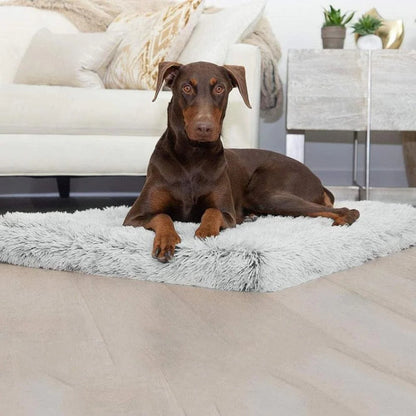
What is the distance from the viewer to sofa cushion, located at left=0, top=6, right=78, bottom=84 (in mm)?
3748

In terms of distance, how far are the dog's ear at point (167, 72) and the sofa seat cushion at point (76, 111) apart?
3.13ft

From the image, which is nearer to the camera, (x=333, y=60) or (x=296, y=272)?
(x=296, y=272)

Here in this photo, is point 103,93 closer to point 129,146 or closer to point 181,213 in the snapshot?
point 129,146

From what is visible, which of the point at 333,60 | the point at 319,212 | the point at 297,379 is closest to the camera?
the point at 297,379

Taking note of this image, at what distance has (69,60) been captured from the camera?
11.0 ft

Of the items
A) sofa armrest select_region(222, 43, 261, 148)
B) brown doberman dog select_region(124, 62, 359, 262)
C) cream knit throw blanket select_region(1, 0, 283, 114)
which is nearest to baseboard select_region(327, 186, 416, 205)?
cream knit throw blanket select_region(1, 0, 283, 114)

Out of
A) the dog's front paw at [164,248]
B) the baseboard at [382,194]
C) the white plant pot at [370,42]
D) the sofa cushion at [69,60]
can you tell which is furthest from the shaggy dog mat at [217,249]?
the white plant pot at [370,42]

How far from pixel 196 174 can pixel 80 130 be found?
3.84 feet

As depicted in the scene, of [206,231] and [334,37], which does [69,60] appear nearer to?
[334,37]

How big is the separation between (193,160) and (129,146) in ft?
3.49

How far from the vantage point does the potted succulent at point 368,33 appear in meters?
3.93

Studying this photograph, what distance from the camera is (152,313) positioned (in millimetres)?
1363

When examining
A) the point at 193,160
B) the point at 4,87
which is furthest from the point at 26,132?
the point at 193,160

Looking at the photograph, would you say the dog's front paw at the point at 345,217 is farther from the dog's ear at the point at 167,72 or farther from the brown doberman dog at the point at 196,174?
the dog's ear at the point at 167,72
